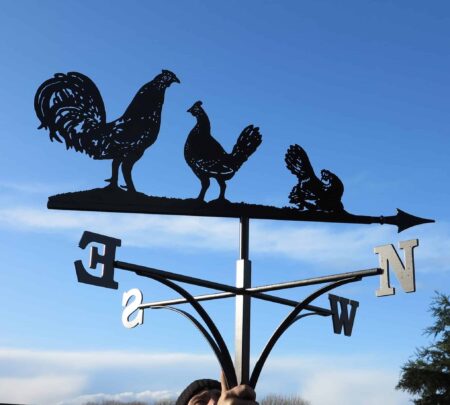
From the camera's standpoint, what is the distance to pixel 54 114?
5.64 m

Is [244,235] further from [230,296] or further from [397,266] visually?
[397,266]

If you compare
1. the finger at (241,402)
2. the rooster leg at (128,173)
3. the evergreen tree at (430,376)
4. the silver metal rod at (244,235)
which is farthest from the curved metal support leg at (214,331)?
the evergreen tree at (430,376)

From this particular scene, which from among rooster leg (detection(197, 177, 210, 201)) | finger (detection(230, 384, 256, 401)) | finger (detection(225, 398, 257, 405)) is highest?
rooster leg (detection(197, 177, 210, 201))

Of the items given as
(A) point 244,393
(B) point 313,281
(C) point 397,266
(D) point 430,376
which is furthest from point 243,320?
(D) point 430,376

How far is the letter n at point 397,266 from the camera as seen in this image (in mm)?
4543

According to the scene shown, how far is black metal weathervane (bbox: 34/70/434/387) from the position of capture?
15.3ft

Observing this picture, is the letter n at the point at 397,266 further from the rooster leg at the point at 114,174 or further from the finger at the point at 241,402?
the rooster leg at the point at 114,174

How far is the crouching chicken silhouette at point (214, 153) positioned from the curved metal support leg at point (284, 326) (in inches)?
40.8

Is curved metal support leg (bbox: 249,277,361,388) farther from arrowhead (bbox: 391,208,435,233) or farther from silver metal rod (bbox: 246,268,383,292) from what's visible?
arrowhead (bbox: 391,208,435,233)

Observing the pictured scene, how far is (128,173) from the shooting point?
5121mm

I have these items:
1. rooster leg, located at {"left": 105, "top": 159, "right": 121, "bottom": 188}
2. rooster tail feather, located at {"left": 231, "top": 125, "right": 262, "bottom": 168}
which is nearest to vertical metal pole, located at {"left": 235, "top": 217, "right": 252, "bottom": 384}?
rooster tail feather, located at {"left": 231, "top": 125, "right": 262, "bottom": 168}

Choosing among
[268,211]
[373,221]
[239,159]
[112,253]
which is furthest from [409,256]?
[112,253]

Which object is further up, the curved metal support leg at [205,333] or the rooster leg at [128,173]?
the rooster leg at [128,173]

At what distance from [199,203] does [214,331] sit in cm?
95
